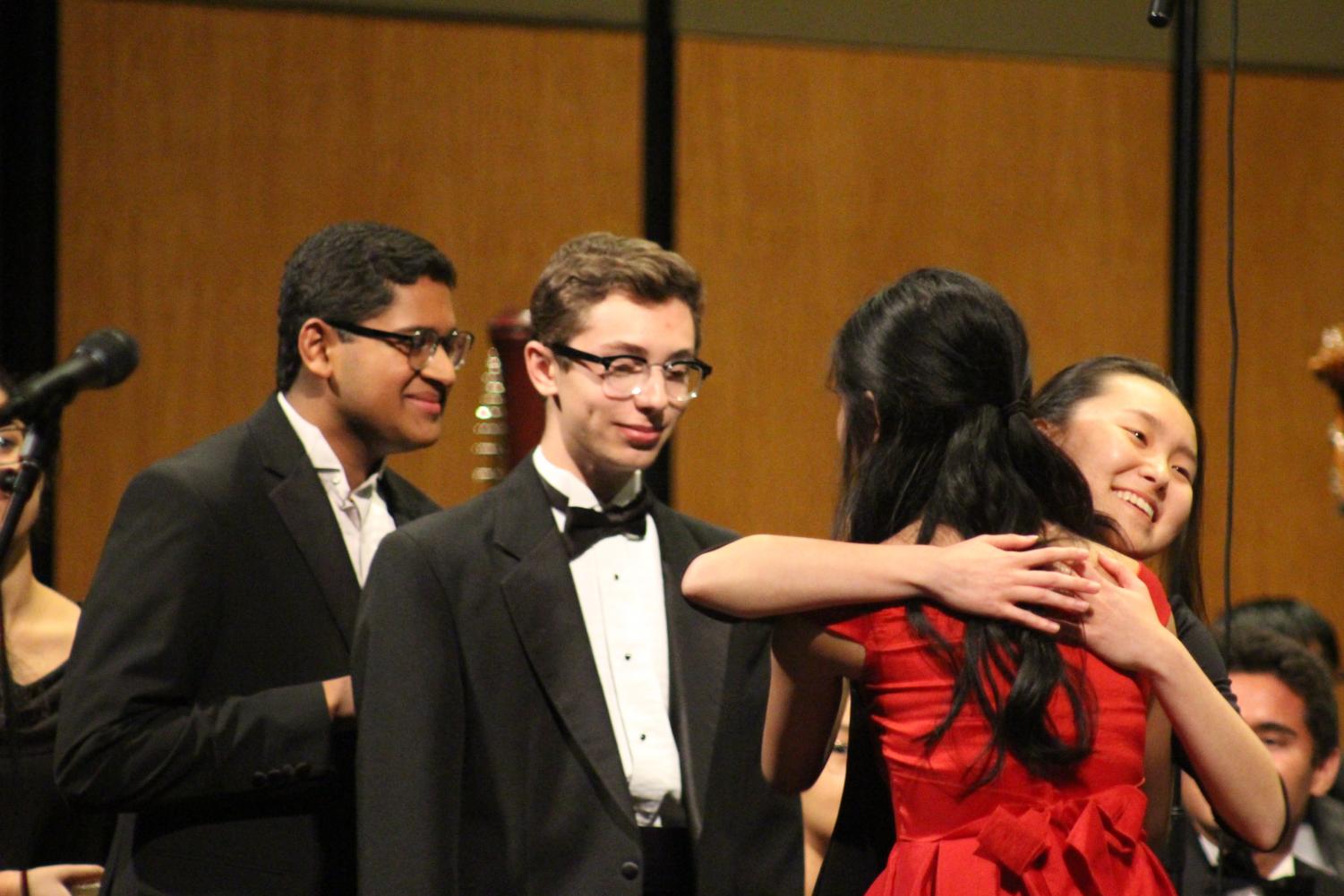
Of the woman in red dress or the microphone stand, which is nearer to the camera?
the woman in red dress

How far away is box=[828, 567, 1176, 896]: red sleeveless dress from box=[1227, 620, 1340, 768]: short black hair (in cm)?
155

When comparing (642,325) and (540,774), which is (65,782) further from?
(642,325)

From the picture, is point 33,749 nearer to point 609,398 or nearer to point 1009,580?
point 609,398

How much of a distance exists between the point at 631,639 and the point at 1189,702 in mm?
909

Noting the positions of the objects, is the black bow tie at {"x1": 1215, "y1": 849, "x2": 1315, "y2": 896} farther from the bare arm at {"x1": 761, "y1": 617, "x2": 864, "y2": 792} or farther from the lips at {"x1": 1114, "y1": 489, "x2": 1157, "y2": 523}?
the bare arm at {"x1": 761, "y1": 617, "x2": 864, "y2": 792}

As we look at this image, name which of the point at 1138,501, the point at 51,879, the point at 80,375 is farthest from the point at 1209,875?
the point at 80,375

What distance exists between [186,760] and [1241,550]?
3.90 meters

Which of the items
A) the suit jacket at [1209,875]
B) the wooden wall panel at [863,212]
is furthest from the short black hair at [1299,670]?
the wooden wall panel at [863,212]

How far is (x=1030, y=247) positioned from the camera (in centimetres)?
514

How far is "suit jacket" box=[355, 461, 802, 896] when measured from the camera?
2.07 m

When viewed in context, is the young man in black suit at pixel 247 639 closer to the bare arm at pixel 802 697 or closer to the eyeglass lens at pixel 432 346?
the eyeglass lens at pixel 432 346

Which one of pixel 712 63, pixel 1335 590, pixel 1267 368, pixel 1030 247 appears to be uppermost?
pixel 712 63

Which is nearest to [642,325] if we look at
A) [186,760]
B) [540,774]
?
[540,774]

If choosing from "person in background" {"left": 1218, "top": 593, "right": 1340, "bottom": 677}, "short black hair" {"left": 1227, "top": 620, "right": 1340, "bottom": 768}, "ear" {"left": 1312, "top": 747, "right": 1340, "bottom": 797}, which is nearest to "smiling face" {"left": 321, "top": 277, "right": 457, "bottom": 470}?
"short black hair" {"left": 1227, "top": 620, "right": 1340, "bottom": 768}
